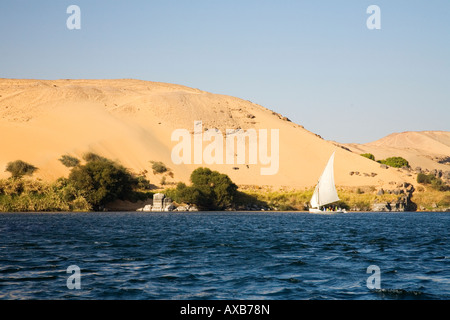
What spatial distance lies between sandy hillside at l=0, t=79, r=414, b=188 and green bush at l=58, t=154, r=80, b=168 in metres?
1.01

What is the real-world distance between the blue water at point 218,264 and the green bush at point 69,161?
133ft

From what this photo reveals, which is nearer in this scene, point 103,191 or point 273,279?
point 273,279

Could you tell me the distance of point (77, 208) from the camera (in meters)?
63.2

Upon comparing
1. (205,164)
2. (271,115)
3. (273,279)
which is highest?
(271,115)

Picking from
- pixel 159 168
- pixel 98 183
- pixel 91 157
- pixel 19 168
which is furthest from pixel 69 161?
pixel 98 183

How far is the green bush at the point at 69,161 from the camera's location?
76.1 metres

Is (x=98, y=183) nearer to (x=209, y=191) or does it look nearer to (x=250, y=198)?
(x=209, y=191)

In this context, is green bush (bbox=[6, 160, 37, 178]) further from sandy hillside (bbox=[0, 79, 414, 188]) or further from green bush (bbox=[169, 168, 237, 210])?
green bush (bbox=[169, 168, 237, 210])

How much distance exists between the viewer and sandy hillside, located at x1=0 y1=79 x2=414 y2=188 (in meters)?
84.4

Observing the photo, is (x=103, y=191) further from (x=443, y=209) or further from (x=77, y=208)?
(x=443, y=209)

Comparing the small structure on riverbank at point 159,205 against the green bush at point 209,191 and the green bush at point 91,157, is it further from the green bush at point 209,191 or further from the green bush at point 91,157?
the green bush at point 91,157

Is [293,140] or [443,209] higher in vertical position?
[293,140]
